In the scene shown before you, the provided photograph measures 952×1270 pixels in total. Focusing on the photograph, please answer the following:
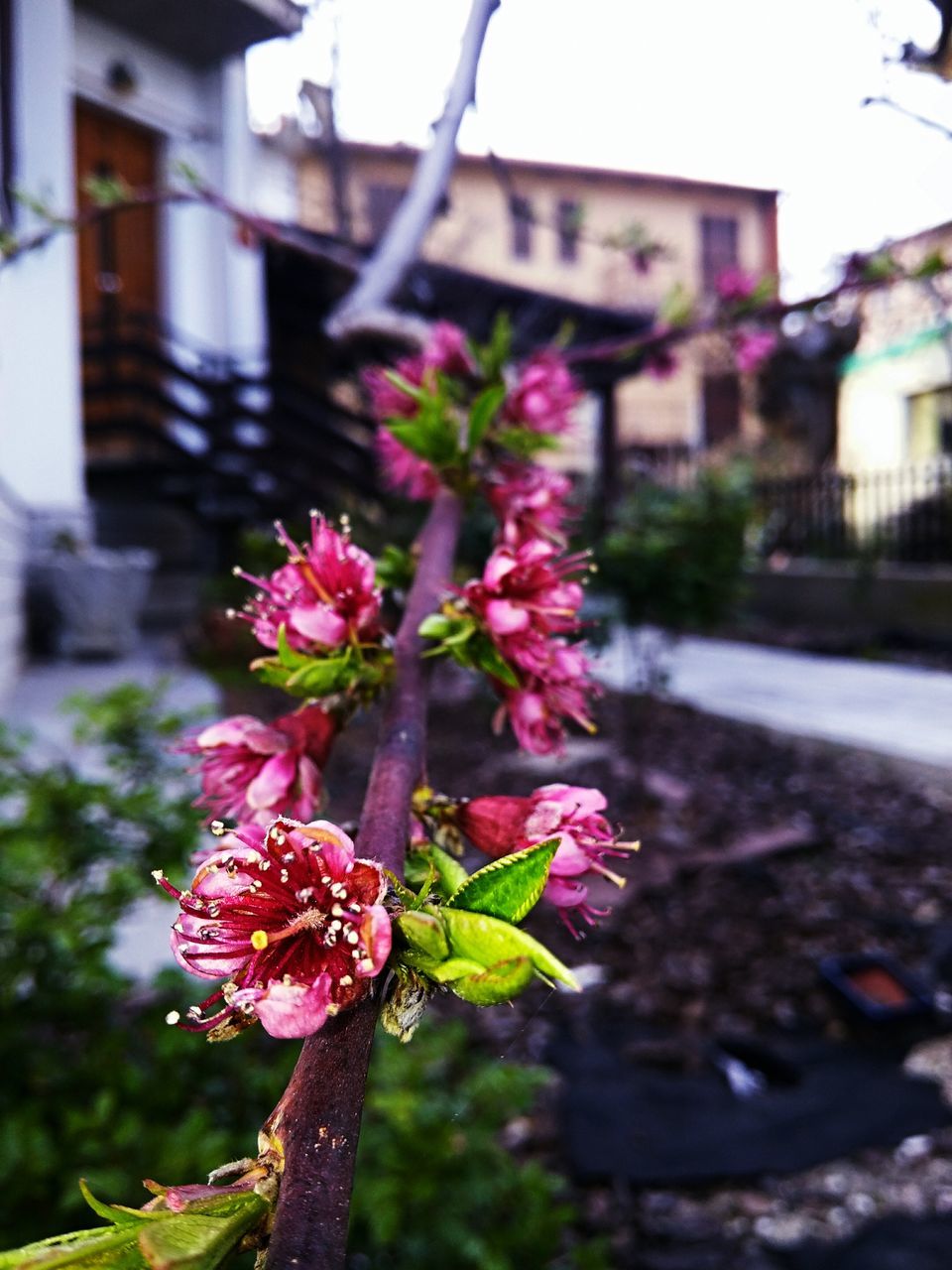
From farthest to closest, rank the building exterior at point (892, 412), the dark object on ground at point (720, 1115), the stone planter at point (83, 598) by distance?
the building exterior at point (892, 412) < the stone planter at point (83, 598) < the dark object on ground at point (720, 1115)

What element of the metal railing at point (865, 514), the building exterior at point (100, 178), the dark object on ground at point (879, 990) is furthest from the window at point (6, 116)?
the metal railing at point (865, 514)

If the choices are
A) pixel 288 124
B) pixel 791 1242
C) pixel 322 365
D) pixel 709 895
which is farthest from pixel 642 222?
pixel 322 365

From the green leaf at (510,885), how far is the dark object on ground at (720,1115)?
2098 mm

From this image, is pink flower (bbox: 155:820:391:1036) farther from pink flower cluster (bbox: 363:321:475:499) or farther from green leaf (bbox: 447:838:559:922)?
pink flower cluster (bbox: 363:321:475:499)

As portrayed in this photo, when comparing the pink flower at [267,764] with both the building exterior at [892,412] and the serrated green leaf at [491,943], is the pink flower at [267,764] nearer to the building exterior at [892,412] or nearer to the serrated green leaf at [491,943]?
the serrated green leaf at [491,943]

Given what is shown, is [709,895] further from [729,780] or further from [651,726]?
[651,726]

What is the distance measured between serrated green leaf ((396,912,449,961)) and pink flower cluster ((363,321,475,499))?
25.8 inches

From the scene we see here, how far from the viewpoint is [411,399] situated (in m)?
1.06

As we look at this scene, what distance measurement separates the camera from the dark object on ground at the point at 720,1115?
2258 mm

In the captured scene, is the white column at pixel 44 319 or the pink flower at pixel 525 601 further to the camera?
the white column at pixel 44 319

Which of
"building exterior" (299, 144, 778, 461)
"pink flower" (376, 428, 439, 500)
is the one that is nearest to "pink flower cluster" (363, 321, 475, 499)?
"pink flower" (376, 428, 439, 500)

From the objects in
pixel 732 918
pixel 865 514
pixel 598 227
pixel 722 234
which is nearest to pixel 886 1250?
pixel 732 918

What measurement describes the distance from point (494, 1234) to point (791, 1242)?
739mm

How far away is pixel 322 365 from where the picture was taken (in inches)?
278
